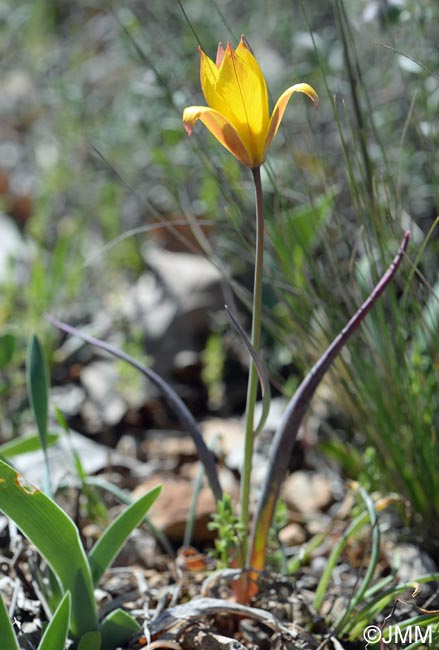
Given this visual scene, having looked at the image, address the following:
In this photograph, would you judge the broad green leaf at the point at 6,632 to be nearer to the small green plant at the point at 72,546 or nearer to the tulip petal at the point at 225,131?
the small green plant at the point at 72,546

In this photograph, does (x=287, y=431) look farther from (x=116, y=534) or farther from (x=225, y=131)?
(x=225, y=131)

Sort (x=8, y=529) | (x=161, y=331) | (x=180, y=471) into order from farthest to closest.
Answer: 1. (x=161, y=331)
2. (x=180, y=471)
3. (x=8, y=529)

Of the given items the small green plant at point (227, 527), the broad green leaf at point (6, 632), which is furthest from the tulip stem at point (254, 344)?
the broad green leaf at point (6, 632)

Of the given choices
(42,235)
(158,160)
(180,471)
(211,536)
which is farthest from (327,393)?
(42,235)

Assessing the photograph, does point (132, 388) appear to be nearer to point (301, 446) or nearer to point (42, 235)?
point (301, 446)

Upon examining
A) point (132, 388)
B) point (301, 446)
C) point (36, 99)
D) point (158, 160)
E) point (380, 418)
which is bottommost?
point (301, 446)

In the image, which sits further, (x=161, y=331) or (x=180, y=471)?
(x=161, y=331)

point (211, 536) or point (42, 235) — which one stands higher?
point (42, 235)

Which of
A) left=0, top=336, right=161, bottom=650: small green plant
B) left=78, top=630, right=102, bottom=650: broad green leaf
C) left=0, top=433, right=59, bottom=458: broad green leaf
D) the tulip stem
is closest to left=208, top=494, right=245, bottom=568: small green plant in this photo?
the tulip stem
